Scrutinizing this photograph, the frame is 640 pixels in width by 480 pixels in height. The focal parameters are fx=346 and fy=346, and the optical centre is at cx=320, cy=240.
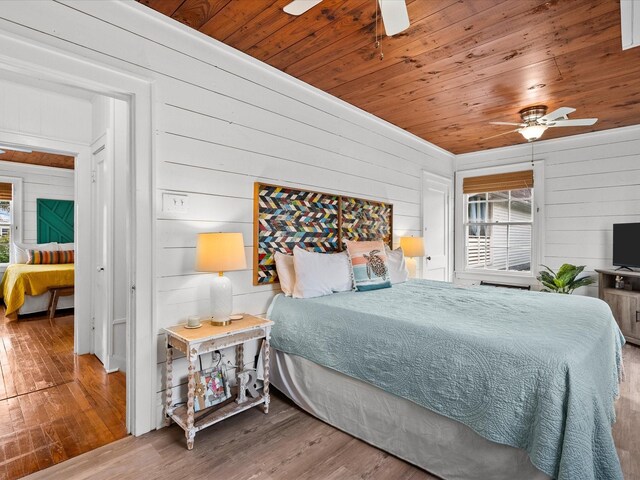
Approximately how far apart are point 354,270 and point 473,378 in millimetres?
1527

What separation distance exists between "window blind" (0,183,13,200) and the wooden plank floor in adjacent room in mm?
3458

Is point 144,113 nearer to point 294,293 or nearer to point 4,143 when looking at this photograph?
point 294,293

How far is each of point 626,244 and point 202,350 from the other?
15.3 ft

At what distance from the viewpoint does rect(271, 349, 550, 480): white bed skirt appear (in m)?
1.56

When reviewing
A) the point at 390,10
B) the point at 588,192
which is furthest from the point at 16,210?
the point at 588,192

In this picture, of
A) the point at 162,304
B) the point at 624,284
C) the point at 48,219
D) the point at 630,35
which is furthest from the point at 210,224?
the point at 48,219

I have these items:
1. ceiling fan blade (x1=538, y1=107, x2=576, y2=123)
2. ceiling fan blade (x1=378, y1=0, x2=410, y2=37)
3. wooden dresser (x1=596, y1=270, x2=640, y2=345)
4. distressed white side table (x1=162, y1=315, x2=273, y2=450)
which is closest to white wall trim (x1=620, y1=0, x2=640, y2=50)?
ceiling fan blade (x1=538, y1=107, x2=576, y2=123)

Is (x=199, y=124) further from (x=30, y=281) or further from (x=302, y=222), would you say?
(x=30, y=281)

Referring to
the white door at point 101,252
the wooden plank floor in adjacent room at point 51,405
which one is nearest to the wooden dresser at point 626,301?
the wooden plank floor in adjacent room at point 51,405

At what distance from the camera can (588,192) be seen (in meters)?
4.38

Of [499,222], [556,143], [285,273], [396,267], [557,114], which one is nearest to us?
[285,273]

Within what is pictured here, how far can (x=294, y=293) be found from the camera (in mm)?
2660

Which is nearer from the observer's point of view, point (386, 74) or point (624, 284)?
point (386, 74)

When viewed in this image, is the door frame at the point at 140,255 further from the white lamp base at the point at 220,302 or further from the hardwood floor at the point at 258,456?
the white lamp base at the point at 220,302
